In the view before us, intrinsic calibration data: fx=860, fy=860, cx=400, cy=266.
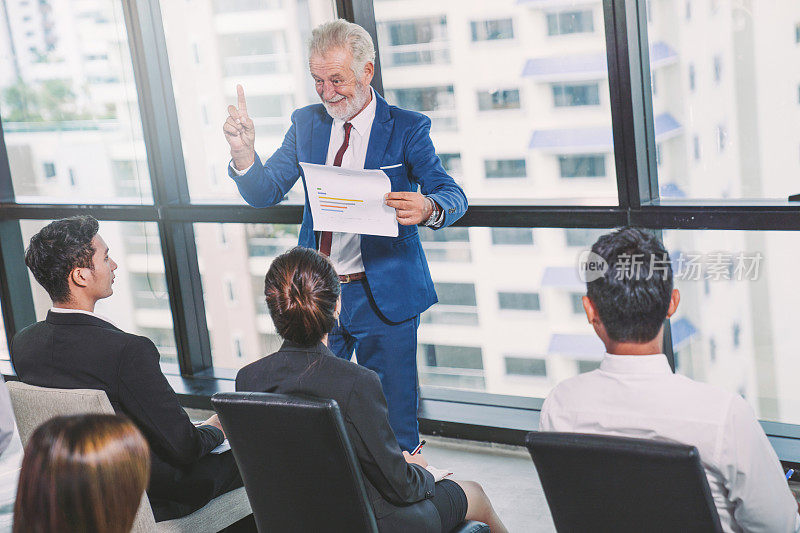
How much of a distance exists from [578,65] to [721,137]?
583 mm

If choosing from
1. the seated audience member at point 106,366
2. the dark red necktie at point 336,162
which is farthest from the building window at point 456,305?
the seated audience member at point 106,366

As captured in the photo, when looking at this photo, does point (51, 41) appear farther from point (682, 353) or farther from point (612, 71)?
point (682, 353)

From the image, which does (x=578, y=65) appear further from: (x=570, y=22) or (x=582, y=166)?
(x=582, y=166)

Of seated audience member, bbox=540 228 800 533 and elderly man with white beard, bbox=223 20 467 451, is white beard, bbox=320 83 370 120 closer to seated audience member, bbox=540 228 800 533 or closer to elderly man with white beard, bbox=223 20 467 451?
elderly man with white beard, bbox=223 20 467 451

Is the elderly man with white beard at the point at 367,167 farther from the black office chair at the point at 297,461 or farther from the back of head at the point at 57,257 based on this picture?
the black office chair at the point at 297,461

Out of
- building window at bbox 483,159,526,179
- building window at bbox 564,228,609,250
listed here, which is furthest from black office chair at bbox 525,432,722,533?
building window at bbox 483,159,526,179

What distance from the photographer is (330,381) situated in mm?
2020

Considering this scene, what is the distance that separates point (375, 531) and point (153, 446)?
82 centimetres

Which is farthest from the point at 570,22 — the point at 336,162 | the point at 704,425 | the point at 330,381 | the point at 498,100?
the point at 704,425

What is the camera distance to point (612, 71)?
121 inches

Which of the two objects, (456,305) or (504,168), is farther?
(456,305)

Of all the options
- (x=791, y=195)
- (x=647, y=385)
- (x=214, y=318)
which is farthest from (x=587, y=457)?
(x=214, y=318)

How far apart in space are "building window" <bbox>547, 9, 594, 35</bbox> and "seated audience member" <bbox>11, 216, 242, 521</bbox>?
1.79 meters

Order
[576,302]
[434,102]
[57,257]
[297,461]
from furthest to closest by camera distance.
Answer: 1. [434,102]
2. [576,302]
3. [57,257]
4. [297,461]
